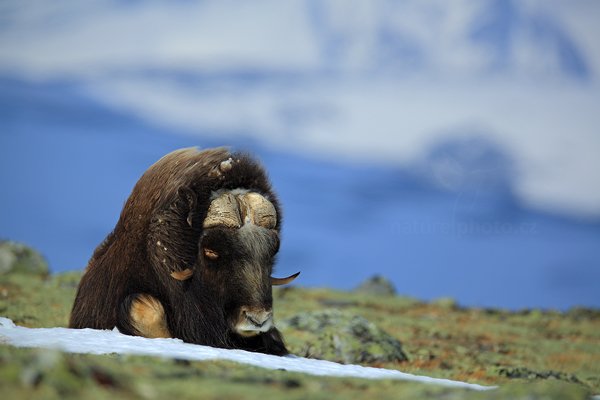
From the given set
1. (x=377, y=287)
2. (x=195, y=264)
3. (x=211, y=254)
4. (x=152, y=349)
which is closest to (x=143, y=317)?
(x=195, y=264)

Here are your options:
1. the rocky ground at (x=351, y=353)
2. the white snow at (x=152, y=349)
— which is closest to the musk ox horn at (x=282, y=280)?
the white snow at (x=152, y=349)

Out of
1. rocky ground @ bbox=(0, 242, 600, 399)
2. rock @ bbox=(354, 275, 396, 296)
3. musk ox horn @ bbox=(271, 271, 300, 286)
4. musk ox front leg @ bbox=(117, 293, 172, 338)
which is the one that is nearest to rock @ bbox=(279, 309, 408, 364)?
rocky ground @ bbox=(0, 242, 600, 399)

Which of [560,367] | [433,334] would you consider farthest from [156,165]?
Result: [433,334]

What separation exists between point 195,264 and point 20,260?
2290 centimetres

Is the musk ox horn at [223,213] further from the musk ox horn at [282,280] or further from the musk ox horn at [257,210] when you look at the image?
the musk ox horn at [282,280]

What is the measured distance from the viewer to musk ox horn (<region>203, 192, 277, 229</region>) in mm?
9000

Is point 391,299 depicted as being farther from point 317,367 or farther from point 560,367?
point 317,367

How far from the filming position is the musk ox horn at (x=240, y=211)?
29.5 feet

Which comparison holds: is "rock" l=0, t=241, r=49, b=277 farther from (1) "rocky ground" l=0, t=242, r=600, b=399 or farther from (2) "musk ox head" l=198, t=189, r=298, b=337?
(2) "musk ox head" l=198, t=189, r=298, b=337

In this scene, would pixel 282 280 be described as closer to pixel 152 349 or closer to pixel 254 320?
pixel 254 320

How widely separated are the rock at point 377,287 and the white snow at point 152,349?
95.6 ft

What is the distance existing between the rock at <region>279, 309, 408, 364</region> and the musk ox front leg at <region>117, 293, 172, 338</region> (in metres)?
5.31

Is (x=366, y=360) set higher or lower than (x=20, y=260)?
lower

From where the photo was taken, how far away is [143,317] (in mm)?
9016
